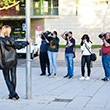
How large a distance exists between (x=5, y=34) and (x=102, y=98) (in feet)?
9.94

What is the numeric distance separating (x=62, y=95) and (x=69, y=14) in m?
35.4

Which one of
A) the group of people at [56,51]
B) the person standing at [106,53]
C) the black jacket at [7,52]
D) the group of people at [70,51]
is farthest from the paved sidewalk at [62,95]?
the black jacket at [7,52]

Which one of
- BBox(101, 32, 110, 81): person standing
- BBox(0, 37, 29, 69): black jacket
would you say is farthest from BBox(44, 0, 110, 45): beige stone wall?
BBox(0, 37, 29, 69): black jacket

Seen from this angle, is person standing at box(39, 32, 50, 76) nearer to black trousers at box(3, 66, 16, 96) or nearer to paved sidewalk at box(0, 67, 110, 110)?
paved sidewalk at box(0, 67, 110, 110)

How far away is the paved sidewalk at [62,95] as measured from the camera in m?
6.90

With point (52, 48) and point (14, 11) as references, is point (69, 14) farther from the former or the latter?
point (52, 48)

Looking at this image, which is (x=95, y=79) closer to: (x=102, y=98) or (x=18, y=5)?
(x=102, y=98)

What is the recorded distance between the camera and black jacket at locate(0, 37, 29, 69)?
288 inches

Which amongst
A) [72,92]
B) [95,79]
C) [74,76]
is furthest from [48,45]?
[72,92]

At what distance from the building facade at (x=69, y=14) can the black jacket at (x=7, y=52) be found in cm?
3499

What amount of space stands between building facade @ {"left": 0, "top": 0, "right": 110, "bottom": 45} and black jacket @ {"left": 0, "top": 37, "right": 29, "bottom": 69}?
35.0 m

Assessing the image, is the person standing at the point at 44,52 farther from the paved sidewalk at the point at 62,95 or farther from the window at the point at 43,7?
the window at the point at 43,7

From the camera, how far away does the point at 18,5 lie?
140 feet

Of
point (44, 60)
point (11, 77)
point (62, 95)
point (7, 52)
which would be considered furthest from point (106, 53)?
point (7, 52)
